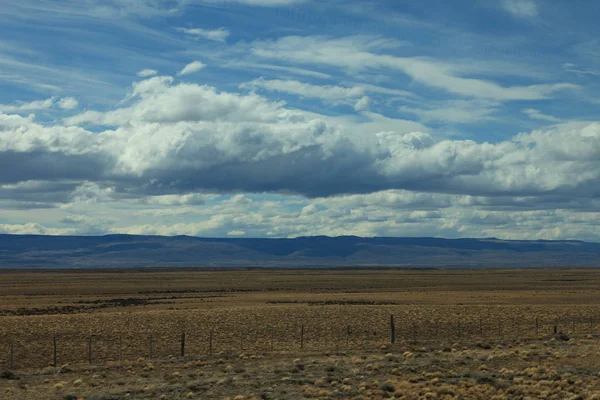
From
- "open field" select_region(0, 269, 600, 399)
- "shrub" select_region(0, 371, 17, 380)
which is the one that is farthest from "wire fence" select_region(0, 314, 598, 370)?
"shrub" select_region(0, 371, 17, 380)

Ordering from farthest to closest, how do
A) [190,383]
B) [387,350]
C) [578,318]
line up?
[578,318] → [387,350] → [190,383]

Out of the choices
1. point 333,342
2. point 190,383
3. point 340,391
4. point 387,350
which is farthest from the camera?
point 333,342

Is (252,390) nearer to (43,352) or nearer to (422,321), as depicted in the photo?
(43,352)

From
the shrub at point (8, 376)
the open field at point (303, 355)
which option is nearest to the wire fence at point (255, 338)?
the open field at point (303, 355)

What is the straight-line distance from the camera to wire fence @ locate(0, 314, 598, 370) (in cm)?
4175

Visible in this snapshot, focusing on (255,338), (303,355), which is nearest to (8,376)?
(303,355)

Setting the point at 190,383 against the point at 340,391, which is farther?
the point at 190,383

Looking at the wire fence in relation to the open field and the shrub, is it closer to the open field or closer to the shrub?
the open field

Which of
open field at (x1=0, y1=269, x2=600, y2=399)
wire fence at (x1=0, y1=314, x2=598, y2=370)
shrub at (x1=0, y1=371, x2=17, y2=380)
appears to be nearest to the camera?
open field at (x1=0, y1=269, x2=600, y2=399)

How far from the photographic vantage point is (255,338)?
50188 millimetres

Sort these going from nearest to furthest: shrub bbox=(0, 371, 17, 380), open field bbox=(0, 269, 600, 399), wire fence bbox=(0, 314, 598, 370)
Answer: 1. open field bbox=(0, 269, 600, 399)
2. shrub bbox=(0, 371, 17, 380)
3. wire fence bbox=(0, 314, 598, 370)

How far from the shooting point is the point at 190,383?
28.7 metres

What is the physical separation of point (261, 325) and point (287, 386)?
29.3 m

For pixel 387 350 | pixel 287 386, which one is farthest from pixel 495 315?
pixel 287 386
